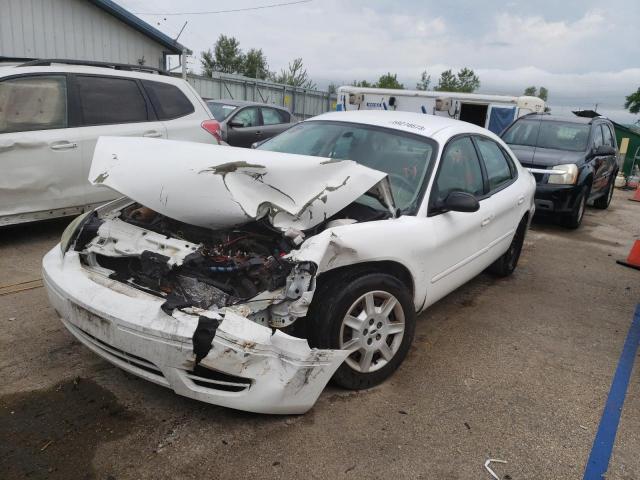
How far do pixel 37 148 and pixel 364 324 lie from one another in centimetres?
390

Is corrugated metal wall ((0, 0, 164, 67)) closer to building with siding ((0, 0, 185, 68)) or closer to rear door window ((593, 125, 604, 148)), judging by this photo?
building with siding ((0, 0, 185, 68))

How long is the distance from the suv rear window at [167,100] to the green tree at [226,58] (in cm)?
4178

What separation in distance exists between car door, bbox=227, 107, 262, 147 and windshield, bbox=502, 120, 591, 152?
4.86 meters

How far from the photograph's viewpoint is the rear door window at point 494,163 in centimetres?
436

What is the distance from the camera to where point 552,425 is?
289 cm

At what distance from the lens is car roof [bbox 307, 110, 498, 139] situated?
150 inches

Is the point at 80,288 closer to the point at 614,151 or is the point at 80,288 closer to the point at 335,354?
the point at 335,354

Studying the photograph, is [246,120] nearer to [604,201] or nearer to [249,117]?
[249,117]

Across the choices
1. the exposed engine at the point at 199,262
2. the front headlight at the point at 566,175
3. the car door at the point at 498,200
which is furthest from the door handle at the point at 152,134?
the front headlight at the point at 566,175

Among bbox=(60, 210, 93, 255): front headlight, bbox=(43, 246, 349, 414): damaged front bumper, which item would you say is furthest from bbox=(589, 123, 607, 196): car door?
bbox=(60, 210, 93, 255): front headlight

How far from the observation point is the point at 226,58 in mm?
45750

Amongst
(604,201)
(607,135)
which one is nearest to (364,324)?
(607,135)

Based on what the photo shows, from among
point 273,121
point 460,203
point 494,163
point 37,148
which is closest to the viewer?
point 460,203

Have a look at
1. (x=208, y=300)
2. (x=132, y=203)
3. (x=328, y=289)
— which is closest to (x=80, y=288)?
(x=208, y=300)
